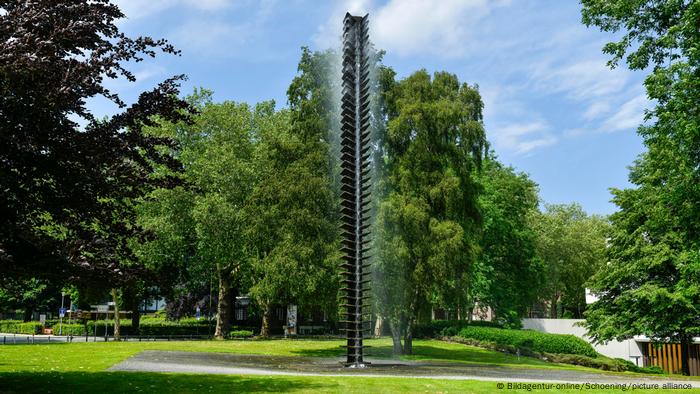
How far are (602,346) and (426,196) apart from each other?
857 inches

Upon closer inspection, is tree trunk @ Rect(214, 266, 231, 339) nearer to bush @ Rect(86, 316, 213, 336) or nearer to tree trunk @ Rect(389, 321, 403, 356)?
bush @ Rect(86, 316, 213, 336)

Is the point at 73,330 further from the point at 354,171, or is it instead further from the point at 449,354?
the point at 354,171

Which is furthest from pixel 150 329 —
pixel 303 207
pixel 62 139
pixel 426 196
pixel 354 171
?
pixel 62 139

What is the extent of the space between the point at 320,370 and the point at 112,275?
25.9 feet

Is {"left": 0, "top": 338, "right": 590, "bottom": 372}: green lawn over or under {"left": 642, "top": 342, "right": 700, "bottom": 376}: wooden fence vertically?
over

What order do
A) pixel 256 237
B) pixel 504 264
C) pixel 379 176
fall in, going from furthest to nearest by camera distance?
1. pixel 504 264
2. pixel 256 237
3. pixel 379 176

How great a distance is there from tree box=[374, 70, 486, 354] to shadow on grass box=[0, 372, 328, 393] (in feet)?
51.1

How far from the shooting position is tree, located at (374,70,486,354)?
1239 inches

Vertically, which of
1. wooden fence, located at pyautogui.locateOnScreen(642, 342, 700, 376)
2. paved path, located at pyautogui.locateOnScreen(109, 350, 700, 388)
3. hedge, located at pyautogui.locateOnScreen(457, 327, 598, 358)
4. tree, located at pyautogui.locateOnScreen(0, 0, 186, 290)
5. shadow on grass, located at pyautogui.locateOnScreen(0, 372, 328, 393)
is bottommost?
wooden fence, located at pyautogui.locateOnScreen(642, 342, 700, 376)

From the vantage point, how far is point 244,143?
1912 inches

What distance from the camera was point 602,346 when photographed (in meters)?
45.7

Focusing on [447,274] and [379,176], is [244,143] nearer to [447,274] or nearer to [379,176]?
[379,176]

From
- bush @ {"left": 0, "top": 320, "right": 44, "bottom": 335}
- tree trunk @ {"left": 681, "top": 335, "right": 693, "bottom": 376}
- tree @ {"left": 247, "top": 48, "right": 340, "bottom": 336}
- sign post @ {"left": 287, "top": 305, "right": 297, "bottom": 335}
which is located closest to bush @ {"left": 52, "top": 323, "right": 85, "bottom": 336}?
bush @ {"left": 0, "top": 320, "right": 44, "bottom": 335}

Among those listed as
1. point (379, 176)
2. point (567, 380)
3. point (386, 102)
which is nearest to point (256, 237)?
point (379, 176)
